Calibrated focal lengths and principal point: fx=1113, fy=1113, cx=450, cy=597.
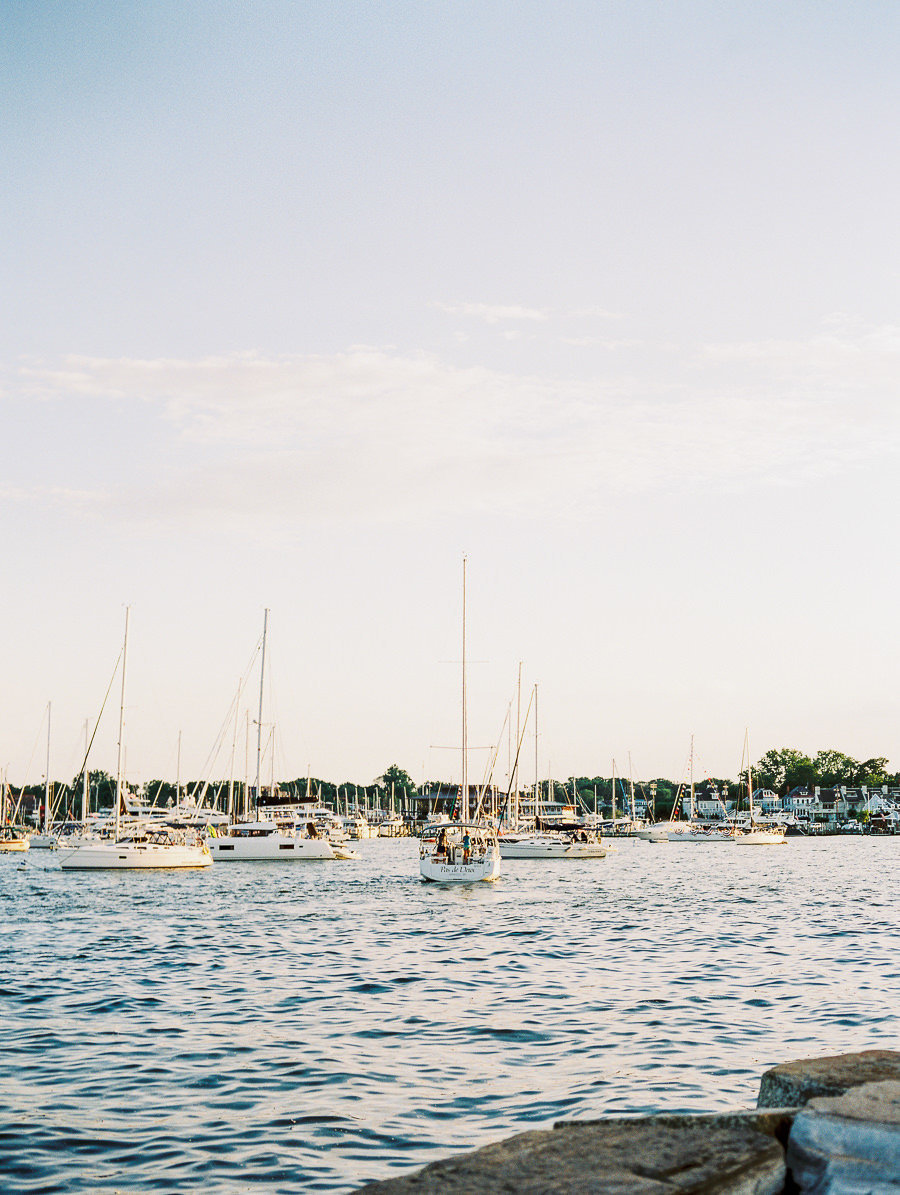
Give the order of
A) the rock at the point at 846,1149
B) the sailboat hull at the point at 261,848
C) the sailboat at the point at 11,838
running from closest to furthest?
the rock at the point at 846,1149 < the sailboat hull at the point at 261,848 < the sailboat at the point at 11,838

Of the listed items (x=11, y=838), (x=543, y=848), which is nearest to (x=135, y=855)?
(x=543, y=848)

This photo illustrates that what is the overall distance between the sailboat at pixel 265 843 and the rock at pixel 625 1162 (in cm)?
7395

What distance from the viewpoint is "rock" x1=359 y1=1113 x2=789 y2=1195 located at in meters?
5.27

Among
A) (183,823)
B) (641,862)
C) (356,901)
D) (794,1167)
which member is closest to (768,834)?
(641,862)

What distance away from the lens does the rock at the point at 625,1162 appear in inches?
207

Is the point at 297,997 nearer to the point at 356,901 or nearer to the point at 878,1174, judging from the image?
the point at 878,1174

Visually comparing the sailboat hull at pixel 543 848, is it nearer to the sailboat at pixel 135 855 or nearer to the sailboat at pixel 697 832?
the sailboat at pixel 135 855

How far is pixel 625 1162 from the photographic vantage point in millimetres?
5590

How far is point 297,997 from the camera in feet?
66.8

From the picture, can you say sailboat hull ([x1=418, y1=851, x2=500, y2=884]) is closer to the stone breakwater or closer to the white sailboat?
the white sailboat

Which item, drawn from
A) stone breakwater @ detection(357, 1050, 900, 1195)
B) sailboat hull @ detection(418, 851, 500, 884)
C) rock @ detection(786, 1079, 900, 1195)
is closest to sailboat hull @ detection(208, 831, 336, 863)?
sailboat hull @ detection(418, 851, 500, 884)

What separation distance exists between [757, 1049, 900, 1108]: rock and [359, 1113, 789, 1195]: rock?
98 centimetres

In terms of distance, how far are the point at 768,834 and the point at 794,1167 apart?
140 meters

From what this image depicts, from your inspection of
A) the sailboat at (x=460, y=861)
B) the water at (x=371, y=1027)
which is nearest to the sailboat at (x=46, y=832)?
the sailboat at (x=460, y=861)
